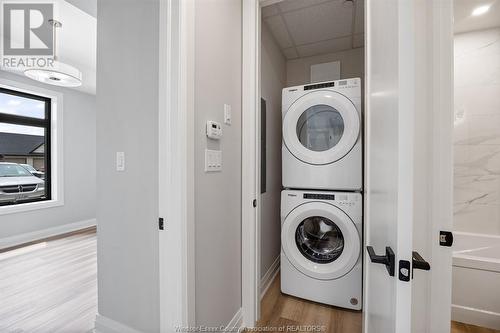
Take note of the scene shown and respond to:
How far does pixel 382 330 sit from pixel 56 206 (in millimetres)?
4622

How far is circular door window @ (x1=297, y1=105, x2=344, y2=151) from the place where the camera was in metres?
1.87

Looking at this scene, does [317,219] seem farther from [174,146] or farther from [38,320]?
[38,320]

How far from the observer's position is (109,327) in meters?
1.44

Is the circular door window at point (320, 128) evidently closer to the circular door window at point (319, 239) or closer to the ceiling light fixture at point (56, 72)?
the circular door window at point (319, 239)

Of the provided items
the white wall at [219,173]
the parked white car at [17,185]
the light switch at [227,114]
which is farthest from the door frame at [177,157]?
the parked white car at [17,185]

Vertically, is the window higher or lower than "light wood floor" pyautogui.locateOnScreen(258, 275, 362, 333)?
higher

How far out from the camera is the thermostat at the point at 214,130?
1.24 m

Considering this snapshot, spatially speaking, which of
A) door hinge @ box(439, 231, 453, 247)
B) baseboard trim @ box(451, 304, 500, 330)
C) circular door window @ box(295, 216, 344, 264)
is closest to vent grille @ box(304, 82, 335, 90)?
circular door window @ box(295, 216, 344, 264)

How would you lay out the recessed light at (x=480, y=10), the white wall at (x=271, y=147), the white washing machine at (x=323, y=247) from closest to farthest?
the white washing machine at (x=323, y=247)
the recessed light at (x=480, y=10)
the white wall at (x=271, y=147)

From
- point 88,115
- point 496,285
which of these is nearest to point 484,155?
point 496,285

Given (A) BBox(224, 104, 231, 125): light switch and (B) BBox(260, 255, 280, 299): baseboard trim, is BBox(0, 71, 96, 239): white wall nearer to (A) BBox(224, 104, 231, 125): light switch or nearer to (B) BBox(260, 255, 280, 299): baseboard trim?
(B) BBox(260, 255, 280, 299): baseboard trim

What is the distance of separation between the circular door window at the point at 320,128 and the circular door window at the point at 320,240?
0.51 meters

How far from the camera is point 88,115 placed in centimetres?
411

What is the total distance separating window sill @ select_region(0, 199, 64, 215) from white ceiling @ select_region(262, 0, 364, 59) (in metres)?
4.10
